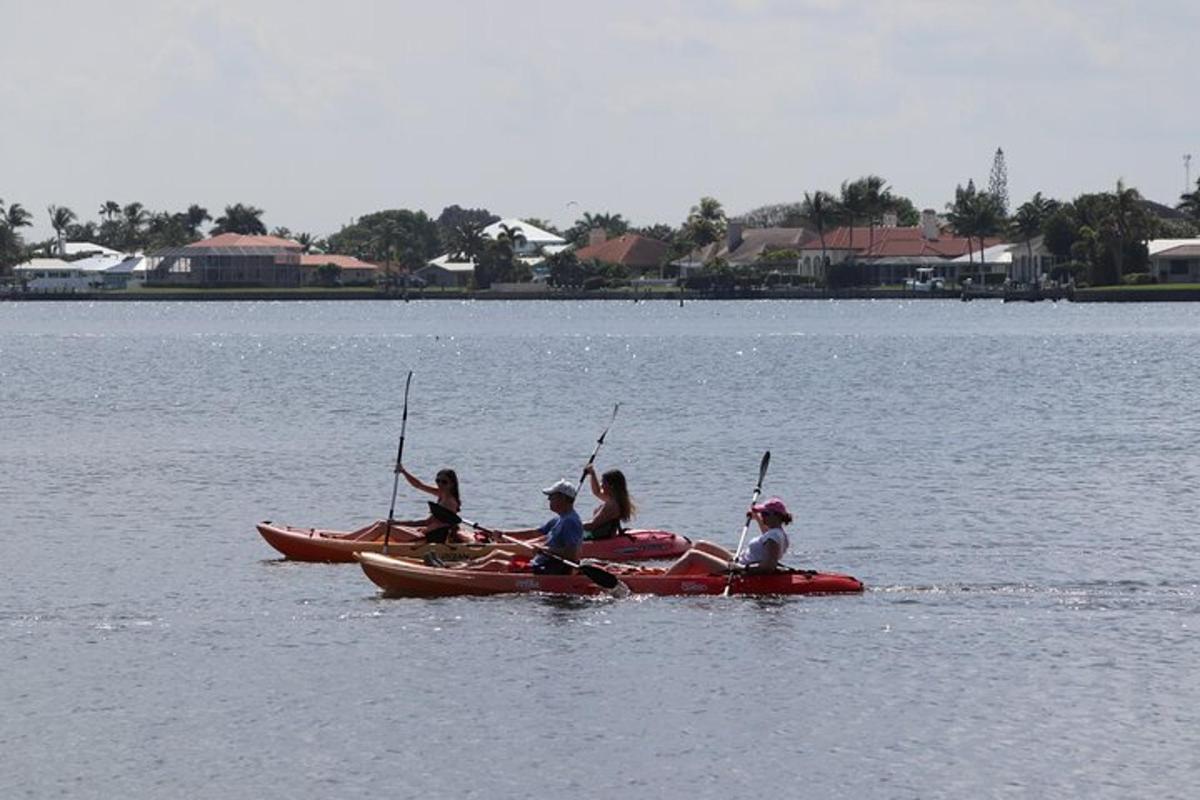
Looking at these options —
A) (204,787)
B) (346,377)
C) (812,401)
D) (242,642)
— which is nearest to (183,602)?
(242,642)

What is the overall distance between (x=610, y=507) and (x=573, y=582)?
3179 mm

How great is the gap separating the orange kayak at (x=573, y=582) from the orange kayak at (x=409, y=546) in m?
1.30

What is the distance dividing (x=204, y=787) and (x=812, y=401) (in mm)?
58960

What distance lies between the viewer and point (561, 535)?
3053cm

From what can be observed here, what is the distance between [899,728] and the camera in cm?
2319

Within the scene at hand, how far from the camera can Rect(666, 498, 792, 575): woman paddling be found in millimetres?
29688

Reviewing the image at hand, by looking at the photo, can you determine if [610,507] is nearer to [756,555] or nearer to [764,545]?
[756,555]

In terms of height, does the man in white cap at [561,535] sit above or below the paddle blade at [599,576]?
above

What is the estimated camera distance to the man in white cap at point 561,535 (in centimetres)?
3019

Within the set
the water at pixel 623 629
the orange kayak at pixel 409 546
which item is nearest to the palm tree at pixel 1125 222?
the water at pixel 623 629

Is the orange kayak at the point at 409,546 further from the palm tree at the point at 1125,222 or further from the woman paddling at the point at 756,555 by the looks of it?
the palm tree at the point at 1125,222

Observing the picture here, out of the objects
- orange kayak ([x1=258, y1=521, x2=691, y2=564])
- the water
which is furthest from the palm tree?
orange kayak ([x1=258, y1=521, x2=691, y2=564])

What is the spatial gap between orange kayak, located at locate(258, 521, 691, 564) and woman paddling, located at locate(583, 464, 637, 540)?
160 millimetres

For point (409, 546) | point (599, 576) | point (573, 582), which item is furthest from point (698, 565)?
point (409, 546)
